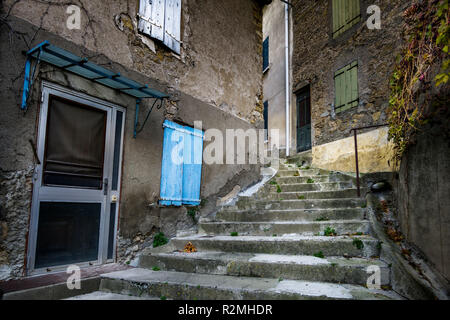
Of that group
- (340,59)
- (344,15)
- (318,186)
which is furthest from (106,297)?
(344,15)

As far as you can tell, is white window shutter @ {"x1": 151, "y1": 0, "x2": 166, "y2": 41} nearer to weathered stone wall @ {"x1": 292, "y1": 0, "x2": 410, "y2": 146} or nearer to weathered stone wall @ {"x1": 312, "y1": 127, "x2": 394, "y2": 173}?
weathered stone wall @ {"x1": 312, "y1": 127, "x2": 394, "y2": 173}

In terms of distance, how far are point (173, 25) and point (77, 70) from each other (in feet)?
6.26

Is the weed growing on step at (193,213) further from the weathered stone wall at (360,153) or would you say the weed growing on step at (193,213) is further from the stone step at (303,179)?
the weathered stone wall at (360,153)

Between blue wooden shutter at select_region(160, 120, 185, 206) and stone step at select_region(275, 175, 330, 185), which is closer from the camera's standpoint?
blue wooden shutter at select_region(160, 120, 185, 206)

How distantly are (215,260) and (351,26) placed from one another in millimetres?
6679

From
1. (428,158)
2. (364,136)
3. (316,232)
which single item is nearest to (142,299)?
(316,232)

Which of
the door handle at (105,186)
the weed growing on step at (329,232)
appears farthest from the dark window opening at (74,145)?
the weed growing on step at (329,232)

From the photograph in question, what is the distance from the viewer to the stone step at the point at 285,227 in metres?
3.26

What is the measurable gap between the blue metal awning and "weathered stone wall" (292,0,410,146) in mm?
4815

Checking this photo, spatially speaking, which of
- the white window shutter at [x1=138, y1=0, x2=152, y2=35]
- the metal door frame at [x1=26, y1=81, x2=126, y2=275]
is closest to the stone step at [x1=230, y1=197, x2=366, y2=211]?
the metal door frame at [x1=26, y1=81, x2=126, y2=275]

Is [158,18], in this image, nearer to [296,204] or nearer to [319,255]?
[296,204]

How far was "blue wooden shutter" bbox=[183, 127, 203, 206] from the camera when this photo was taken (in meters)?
4.50

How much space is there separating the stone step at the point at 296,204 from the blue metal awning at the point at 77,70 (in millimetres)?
2234

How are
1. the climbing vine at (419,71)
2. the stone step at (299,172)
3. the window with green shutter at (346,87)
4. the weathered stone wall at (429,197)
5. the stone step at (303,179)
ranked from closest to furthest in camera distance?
1. the weathered stone wall at (429,197)
2. the climbing vine at (419,71)
3. the stone step at (303,179)
4. the stone step at (299,172)
5. the window with green shutter at (346,87)
